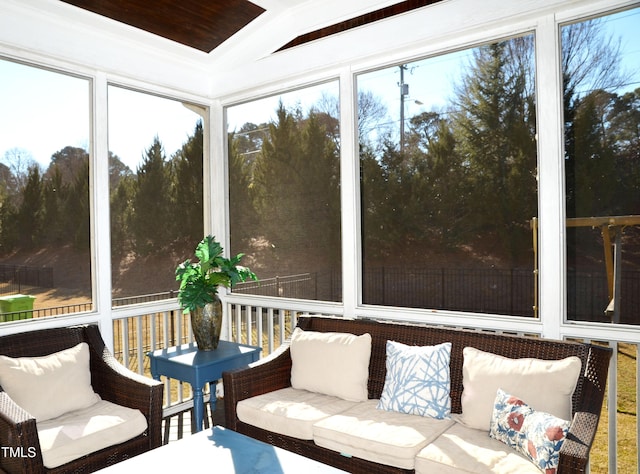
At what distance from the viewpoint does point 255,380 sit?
3238 millimetres

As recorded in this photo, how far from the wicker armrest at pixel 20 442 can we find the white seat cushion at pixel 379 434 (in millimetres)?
1395

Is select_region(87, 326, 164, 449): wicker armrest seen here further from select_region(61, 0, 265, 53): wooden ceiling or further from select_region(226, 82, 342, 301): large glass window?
select_region(61, 0, 265, 53): wooden ceiling

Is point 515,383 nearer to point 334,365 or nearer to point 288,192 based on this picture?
point 334,365

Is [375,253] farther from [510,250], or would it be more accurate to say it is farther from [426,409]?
[426,409]

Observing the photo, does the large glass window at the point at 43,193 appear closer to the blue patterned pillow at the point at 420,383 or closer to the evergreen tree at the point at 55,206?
the evergreen tree at the point at 55,206

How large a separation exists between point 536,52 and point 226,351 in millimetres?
2951

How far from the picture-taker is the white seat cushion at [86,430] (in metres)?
2.54

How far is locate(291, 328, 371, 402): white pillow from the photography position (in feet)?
10.3

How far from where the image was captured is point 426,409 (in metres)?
2.79

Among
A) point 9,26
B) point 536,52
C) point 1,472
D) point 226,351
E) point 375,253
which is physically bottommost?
point 1,472

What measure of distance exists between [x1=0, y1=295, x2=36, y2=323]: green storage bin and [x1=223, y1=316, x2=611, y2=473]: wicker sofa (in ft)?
4.90

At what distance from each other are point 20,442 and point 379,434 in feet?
5.68

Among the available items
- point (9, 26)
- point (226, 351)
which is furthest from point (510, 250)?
point (9, 26)

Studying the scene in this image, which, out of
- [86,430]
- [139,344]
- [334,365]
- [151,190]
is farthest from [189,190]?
[86,430]
